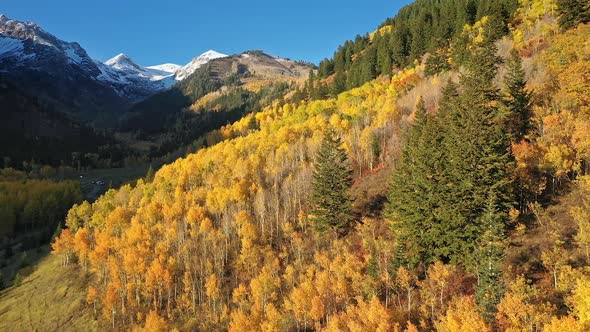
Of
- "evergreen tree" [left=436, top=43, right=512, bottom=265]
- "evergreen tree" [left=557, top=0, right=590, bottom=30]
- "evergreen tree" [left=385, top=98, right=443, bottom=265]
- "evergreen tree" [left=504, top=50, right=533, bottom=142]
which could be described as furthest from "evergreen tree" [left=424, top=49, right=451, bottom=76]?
"evergreen tree" [left=436, top=43, right=512, bottom=265]

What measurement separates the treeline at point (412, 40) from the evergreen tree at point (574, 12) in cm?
1703

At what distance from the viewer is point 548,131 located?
59.2 m

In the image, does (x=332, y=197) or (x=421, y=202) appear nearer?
(x=421, y=202)

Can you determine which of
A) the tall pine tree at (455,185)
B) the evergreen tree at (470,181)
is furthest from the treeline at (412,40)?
the evergreen tree at (470,181)

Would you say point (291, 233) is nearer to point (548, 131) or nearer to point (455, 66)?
point (548, 131)

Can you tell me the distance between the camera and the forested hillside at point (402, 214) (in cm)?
4428

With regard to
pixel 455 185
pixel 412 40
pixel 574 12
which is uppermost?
pixel 412 40

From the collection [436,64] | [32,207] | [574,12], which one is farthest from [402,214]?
[32,207]

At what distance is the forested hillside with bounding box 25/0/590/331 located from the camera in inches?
1743

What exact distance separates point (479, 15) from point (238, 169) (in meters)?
92.6

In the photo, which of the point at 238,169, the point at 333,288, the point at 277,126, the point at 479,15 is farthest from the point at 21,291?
the point at 479,15

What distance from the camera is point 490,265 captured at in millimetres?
38938

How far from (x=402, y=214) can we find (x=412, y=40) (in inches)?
4209

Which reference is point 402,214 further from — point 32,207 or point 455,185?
point 32,207
